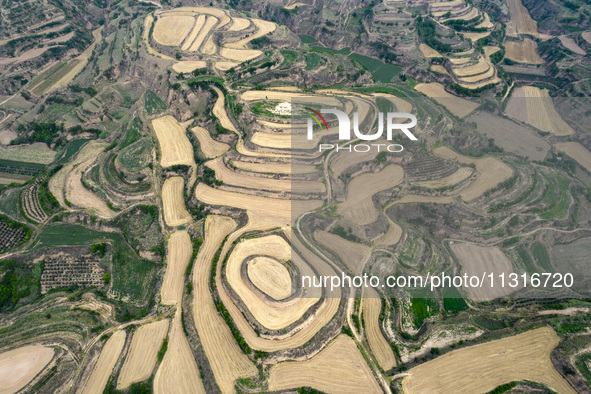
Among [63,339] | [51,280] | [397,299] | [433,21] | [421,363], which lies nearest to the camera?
[421,363]

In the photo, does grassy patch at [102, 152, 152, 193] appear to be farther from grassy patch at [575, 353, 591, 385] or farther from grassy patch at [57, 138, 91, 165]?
grassy patch at [575, 353, 591, 385]

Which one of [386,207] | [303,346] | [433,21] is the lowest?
[303,346]

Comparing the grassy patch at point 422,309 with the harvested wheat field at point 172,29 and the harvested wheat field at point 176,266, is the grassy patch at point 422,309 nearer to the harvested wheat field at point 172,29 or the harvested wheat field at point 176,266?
the harvested wheat field at point 176,266

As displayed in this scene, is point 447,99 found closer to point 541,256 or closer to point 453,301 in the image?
point 541,256

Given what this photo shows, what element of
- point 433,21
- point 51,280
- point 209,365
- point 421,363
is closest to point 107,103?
point 51,280

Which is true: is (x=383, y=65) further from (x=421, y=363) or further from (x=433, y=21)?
(x=421, y=363)

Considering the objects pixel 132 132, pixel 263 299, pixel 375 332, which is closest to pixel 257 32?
pixel 132 132

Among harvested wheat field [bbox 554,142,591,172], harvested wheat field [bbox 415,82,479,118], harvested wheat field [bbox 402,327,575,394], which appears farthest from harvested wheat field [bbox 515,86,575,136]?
harvested wheat field [bbox 402,327,575,394]
